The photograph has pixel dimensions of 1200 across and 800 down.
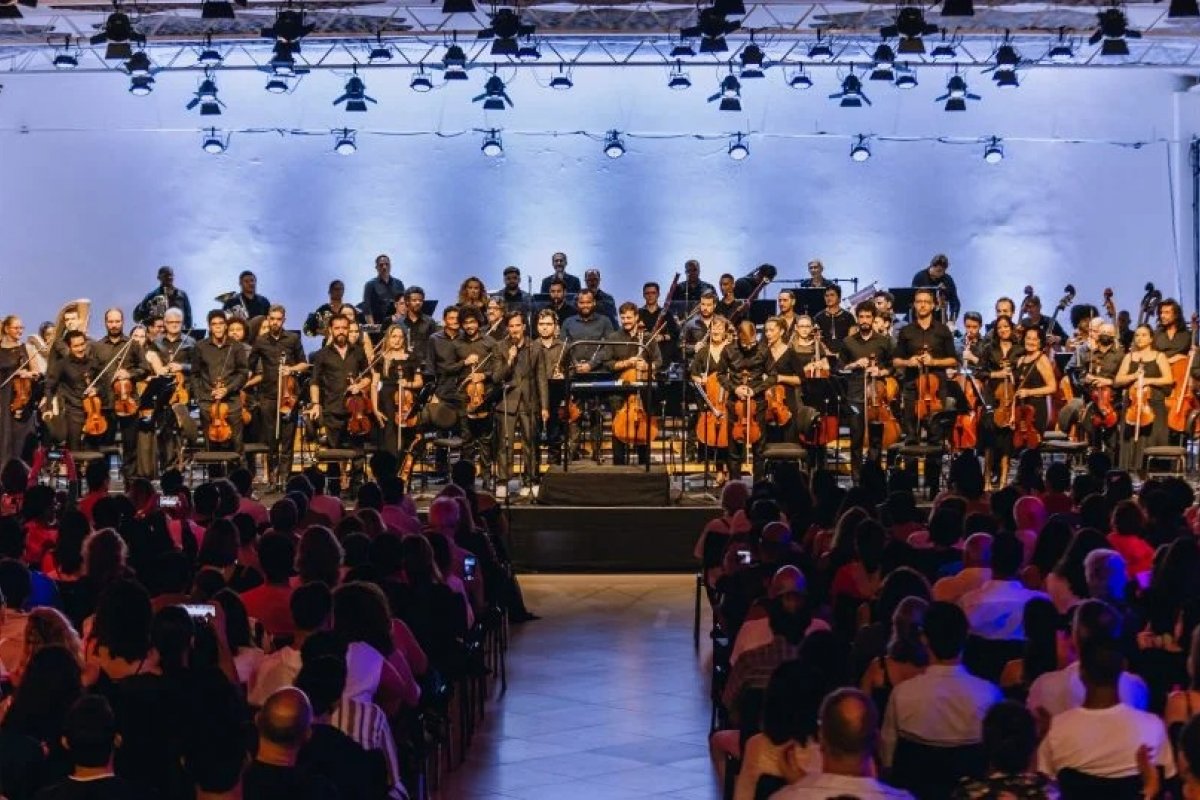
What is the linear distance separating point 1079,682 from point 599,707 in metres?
4.67

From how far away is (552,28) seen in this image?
21641 millimetres

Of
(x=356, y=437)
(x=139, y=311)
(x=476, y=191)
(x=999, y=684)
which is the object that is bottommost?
(x=999, y=684)

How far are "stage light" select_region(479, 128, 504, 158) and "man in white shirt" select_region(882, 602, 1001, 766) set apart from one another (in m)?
18.2

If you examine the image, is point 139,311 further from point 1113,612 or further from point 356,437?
point 1113,612

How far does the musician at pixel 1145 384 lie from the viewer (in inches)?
650

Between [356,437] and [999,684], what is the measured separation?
31.4 feet

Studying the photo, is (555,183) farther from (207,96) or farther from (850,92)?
(207,96)

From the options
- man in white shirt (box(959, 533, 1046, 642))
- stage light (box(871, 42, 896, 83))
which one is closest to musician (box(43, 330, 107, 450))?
stage light (box(871, 42, 896, 83))

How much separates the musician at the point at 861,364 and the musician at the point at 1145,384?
2.14 meters

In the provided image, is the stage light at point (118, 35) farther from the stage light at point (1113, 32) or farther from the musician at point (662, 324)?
the stage light at point (1113, 32)

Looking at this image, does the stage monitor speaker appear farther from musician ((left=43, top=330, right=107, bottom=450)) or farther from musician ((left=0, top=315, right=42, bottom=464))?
musician ((left=0, top=315, right=42, bottom=464))

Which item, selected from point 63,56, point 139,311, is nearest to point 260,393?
point 139,311

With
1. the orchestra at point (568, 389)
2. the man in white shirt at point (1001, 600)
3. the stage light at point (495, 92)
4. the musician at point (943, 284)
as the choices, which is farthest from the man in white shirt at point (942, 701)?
the stage light at point (495, 92)

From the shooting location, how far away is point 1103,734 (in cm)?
584
